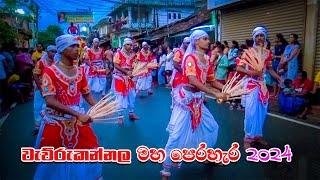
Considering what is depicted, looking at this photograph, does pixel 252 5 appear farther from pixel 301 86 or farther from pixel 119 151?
pixel 119 151

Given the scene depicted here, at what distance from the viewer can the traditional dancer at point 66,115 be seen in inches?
117

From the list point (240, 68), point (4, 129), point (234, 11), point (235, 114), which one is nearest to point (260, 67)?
point (240, 68)

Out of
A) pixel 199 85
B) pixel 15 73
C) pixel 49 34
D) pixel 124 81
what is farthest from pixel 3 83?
pixel 124 81

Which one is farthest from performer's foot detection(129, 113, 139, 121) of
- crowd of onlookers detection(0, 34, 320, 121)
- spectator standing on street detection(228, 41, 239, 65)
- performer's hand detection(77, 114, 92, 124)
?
performer's hand detection(77, 114, 92, 124)

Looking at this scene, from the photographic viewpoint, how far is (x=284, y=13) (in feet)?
11.9

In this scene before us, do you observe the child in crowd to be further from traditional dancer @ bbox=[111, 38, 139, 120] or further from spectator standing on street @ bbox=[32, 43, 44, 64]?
spectator standing on street @ bbox=[32, 43, 44, 64]

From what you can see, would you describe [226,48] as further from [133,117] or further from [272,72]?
[133,117]

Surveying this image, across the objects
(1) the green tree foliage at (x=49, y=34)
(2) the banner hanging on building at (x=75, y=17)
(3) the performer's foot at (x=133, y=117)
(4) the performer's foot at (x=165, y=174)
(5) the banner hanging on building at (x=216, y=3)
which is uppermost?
(5) the banner hanging on building at (x=216, y=3)

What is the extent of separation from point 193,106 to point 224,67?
0.77 metres

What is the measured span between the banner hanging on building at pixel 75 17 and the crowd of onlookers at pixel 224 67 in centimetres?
40

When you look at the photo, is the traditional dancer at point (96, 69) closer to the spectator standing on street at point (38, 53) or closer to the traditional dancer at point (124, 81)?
the traditional dancer at point (124, 81)

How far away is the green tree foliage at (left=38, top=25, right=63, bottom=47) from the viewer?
3238mm

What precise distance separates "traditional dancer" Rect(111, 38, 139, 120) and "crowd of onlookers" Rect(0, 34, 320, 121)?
17.8 inches

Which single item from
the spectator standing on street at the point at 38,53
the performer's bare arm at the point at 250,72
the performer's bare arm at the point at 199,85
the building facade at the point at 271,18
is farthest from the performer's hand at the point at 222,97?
the spectator standing on street at the point at 38,53
